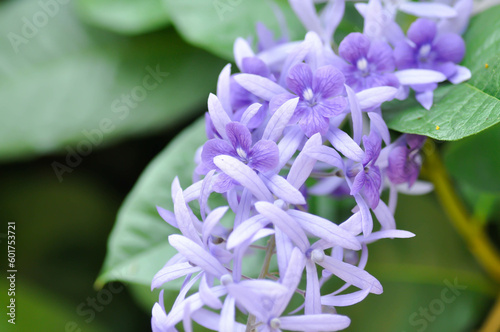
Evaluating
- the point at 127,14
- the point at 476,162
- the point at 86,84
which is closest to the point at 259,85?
the point at 476,162

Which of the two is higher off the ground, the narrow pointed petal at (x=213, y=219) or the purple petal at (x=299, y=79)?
the purple petal at (x=299, y=79)

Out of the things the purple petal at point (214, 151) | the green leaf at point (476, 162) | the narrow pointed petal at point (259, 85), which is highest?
the narrow pointed petal at point (259, 85)

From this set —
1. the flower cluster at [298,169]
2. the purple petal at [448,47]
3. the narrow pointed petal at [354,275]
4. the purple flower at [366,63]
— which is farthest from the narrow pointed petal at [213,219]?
the purple petal at [448,47]

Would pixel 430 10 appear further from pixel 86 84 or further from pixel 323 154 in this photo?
pixel 86 84

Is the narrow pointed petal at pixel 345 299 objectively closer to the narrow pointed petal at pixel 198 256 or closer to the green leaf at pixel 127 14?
the narrow pointed petal at pixel 198 256

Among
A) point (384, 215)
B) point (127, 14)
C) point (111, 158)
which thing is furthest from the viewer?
point (111, 158)
